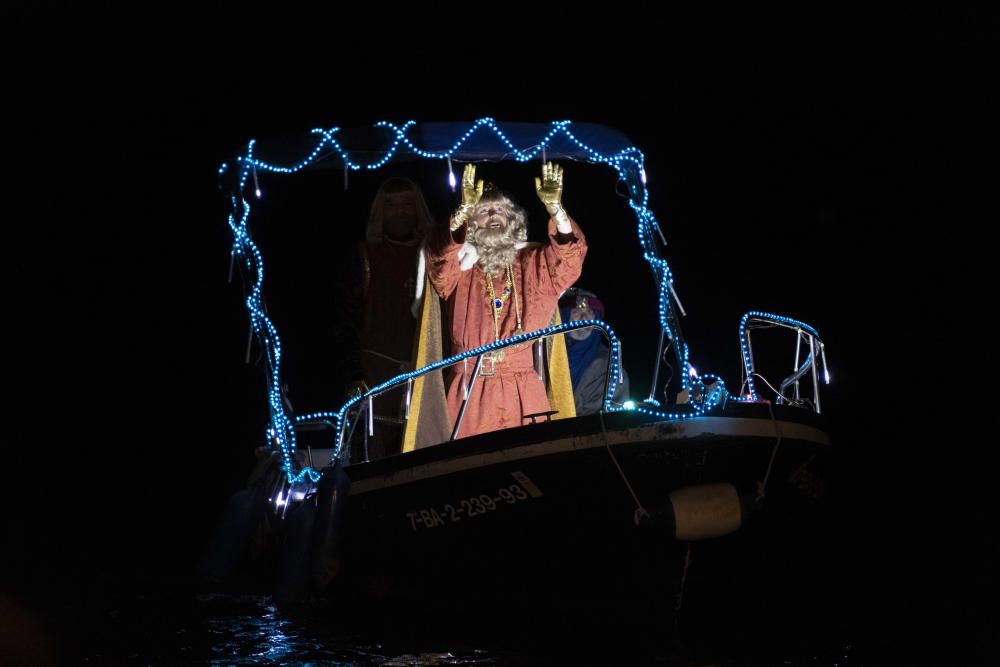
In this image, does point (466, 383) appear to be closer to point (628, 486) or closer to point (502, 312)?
point (502, 312)

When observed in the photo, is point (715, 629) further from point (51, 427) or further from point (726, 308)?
point (51, 427)

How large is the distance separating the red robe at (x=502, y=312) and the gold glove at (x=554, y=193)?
58mm

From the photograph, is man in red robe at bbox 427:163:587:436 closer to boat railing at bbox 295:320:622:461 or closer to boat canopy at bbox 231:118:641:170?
boat railing at bbox 295:320:622:461

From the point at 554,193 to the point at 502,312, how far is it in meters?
0.89

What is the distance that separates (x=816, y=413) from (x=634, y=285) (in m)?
7.49

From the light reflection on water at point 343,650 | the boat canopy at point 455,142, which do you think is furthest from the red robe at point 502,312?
the light reflection on water at point 343,650

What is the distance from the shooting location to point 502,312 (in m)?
6.73

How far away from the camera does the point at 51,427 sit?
1612cm

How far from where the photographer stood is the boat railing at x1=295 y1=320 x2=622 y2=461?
5.20 metres

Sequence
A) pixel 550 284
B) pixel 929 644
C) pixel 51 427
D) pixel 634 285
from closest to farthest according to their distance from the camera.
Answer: pixel 929 644 → pixel 550 284 → pixel 634 285 → pixel 51 427

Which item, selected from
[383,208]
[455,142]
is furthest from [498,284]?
[383,208]

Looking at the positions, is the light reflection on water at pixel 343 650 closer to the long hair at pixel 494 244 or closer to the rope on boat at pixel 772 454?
the rope on boat at pixel 772 454

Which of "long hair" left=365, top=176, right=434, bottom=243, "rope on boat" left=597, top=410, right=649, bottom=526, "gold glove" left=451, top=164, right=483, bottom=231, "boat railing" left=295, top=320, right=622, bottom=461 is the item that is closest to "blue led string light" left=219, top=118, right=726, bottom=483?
"boat railing" left=295, top=320, right=622, bottom=461

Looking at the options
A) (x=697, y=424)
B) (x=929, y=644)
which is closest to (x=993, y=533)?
(x=929, y=644)
